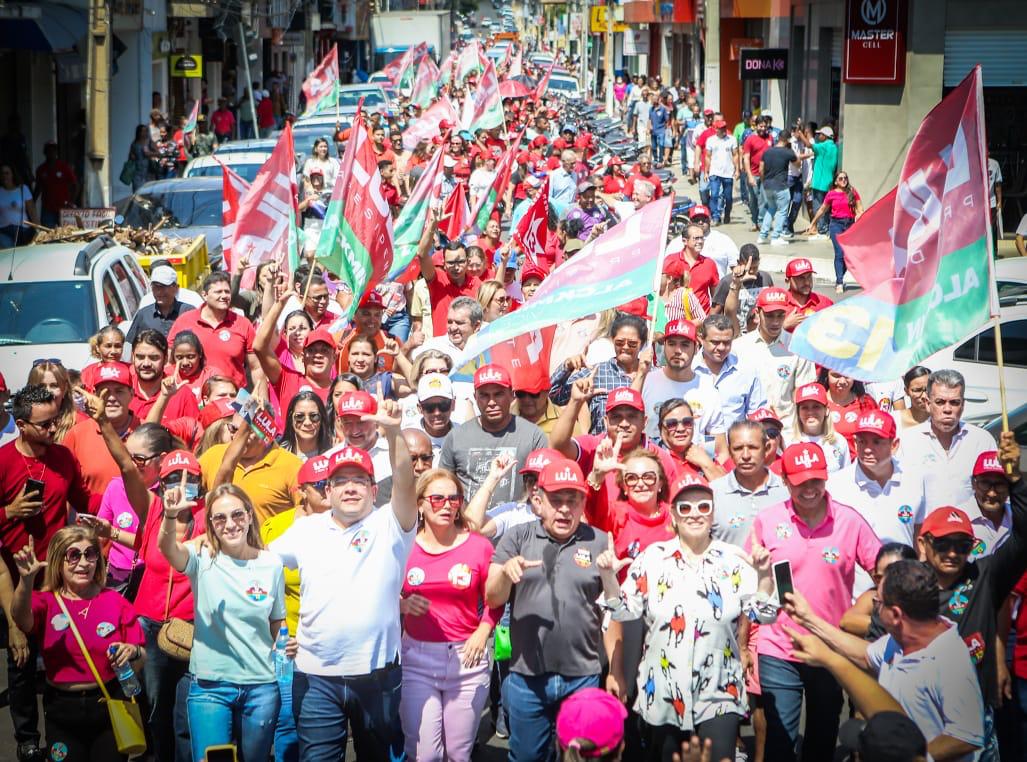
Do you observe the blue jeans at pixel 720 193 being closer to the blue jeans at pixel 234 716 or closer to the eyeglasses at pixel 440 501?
the eyeglasses at pixel 440 501

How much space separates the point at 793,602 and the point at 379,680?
184 cm

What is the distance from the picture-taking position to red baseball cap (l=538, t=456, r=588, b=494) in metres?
6.47

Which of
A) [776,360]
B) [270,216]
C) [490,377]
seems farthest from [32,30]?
[490,377]

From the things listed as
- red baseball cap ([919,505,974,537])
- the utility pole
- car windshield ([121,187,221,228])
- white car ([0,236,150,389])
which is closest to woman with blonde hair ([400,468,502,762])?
red baseball cap ([919,505,974,537])

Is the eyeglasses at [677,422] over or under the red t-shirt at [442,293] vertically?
under

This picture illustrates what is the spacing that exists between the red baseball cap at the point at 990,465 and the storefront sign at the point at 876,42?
1918 cm

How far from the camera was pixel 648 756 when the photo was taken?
644cm

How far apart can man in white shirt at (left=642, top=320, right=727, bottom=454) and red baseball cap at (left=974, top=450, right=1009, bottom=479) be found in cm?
214

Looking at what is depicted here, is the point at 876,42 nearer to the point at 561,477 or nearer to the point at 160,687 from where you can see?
the point at 561,477

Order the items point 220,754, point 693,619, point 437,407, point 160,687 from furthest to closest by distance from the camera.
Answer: point 437,407 → point 160,687 → point 220,754 → point 693,619

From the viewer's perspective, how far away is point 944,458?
7812 mm

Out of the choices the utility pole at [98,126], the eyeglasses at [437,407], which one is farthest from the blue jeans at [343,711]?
the utility pole at [98,126]

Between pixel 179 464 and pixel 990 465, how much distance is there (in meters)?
3.81

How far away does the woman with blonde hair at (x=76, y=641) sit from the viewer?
6613 mm
